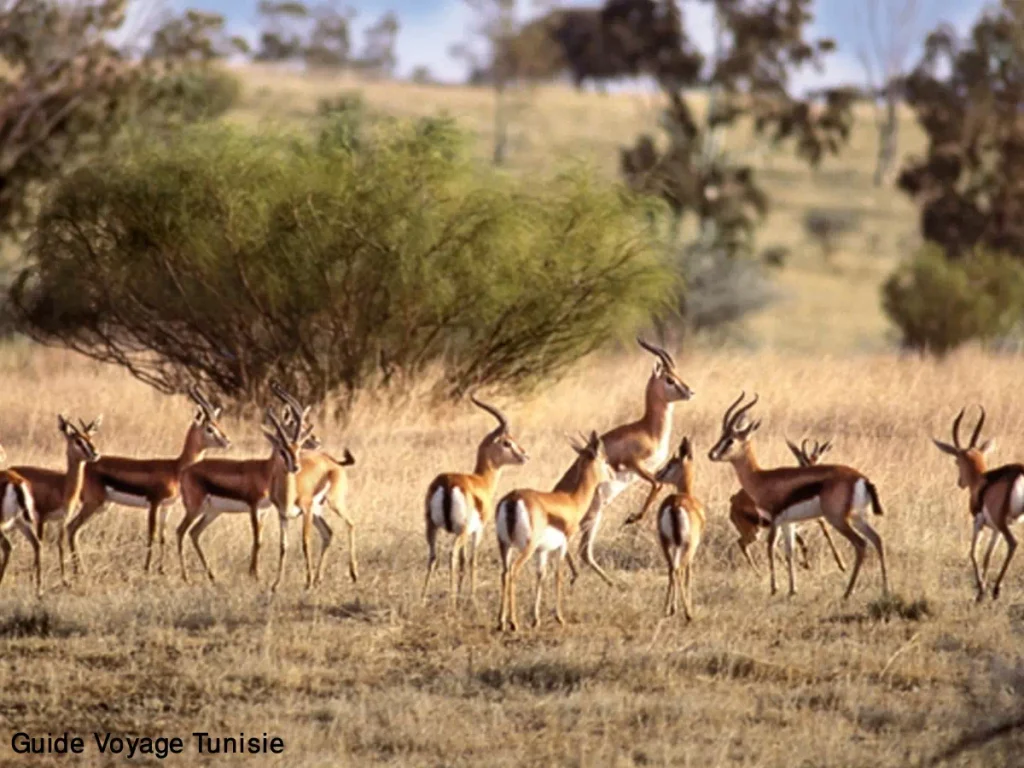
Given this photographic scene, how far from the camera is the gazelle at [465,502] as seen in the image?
10984 mm

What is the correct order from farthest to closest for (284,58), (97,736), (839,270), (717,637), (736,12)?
(284,58)
(839,270)
(736,12)
(717,637)
(97,736)

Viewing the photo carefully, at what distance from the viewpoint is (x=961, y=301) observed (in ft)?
112

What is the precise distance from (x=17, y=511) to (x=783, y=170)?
59.6 metres

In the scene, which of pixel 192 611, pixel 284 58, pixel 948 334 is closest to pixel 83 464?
pixel 192 611

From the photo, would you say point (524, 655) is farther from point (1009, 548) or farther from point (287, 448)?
point (1009, 548)

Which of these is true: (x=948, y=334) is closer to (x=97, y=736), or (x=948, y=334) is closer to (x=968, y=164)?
(x=968, y=164)

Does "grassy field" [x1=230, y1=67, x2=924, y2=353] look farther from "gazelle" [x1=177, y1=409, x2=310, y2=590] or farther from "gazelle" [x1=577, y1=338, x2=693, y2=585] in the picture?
"gazelle" [x1=177, y1=409, x2=310, y2=590]

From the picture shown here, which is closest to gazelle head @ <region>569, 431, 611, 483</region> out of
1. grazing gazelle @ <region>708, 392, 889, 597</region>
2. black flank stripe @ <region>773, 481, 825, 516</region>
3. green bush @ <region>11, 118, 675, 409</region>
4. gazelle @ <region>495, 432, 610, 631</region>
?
gazelle @ <region>495, 432, 610, 631</region>

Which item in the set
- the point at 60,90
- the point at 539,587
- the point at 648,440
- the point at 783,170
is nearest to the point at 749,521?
the point at 648,440

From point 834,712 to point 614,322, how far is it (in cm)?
1128

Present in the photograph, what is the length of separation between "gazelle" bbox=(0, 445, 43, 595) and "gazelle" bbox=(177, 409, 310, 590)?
2.91 ft

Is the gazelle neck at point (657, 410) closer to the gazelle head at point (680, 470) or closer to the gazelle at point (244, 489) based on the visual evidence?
the gazelle head at point (680, 470)

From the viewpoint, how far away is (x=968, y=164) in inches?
1658

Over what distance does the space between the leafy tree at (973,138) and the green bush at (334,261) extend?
21.2 m
